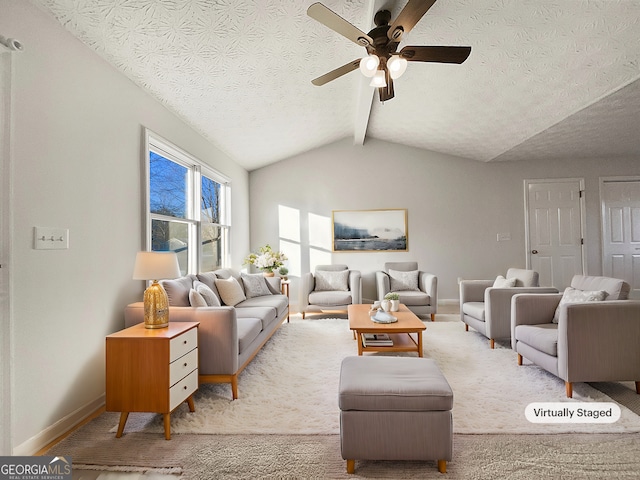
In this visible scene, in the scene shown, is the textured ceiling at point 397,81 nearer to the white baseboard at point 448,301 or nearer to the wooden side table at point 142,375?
the wooden side table at point 142,375

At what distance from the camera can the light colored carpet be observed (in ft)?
5.65

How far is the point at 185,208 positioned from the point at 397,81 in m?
2.91

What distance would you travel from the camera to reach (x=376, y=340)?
3361 millimetres

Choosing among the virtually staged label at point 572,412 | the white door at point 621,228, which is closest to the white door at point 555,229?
the white door at point 621,228

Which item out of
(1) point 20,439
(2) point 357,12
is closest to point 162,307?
(1) point 20,439

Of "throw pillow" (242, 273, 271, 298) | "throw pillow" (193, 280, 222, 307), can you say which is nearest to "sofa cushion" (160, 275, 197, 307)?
"throw pillow" (193, 280, 222, 307)

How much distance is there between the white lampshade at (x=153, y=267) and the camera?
2.40 meters

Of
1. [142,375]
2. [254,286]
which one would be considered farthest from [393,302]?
[142,375]

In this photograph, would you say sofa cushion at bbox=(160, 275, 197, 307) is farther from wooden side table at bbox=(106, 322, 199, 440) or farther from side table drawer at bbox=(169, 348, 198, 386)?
wooden side table at bbox=(106, 322, 199, 440)

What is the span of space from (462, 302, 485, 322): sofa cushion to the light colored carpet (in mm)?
1862

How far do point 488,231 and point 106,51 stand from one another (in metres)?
5.94

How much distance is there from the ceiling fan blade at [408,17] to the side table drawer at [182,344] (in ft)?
7.69

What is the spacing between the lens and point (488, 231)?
619cm

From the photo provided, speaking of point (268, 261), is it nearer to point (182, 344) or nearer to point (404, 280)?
point (404, 280)
